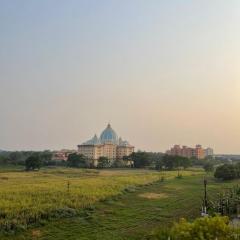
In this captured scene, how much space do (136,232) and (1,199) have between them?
43.4 feet

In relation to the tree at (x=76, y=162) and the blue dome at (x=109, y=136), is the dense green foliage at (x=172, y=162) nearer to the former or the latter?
the tree at (x=76, y=162)

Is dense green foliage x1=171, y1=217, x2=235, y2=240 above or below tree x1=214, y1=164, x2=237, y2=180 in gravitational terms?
below

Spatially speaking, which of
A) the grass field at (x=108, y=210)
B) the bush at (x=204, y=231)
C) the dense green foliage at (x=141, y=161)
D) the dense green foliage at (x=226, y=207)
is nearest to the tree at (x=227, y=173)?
the grass field at (x=108, y=210)

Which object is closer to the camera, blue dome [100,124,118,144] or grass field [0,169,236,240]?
grass field [0,169,236,240]

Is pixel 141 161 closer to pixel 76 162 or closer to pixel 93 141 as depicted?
→ pixel 76 162

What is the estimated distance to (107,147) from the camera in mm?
146500

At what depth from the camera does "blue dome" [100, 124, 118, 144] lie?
512ft

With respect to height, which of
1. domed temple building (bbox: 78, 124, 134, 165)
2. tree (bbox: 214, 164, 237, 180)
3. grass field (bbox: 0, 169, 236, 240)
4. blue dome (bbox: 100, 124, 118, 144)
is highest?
blue dome (bbox: 100, 124, 118, 144)

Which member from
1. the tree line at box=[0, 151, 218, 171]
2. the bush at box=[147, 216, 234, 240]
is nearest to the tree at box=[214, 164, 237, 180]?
the tree line at box=[0, 151, 218, 171]

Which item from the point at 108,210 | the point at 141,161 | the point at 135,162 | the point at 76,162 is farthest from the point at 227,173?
the point at 76,162

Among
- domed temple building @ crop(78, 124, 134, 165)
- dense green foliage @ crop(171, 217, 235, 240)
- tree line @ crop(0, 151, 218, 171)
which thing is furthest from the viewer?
domed temple building @ crop(78, 124, 134, 165)

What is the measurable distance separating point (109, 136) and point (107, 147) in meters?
12.0

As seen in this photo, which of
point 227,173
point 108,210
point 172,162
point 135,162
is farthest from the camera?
point 135,162

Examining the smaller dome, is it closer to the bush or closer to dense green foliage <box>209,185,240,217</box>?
dense green foliage <box>209,185,240,217</box>
